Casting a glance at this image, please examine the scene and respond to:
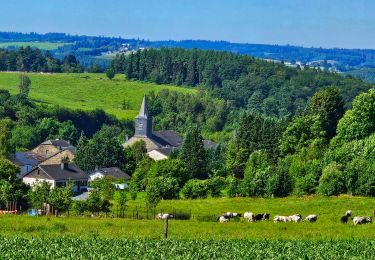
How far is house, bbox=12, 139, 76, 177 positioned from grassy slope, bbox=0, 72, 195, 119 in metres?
39.7

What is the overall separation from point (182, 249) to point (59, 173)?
60.5 metres

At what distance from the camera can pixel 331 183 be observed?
7425 centimetres

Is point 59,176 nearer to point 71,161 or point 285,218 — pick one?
point 71,161

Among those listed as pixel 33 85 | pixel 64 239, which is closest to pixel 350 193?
pixel 64 239

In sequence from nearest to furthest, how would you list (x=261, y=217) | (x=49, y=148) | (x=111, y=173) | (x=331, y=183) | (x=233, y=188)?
1. (x=261, y=217)
2. (x=331, y=183)
3. (x=233, y=188)
4. (x=111, y=173)
5. (x=49, y=148)

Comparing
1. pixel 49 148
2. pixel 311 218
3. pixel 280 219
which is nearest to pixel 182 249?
pixel 280 219

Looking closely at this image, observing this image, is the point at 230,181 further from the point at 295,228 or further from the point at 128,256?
the point at 128,256

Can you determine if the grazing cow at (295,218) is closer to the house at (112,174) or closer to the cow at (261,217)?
the cow at (261,217)

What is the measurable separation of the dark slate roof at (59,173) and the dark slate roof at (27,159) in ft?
44.1

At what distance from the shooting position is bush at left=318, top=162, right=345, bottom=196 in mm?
74188

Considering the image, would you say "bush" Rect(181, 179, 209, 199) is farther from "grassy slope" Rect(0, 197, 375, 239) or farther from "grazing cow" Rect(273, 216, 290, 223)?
"grazing cow" Rect(273, 216, 290, 223)

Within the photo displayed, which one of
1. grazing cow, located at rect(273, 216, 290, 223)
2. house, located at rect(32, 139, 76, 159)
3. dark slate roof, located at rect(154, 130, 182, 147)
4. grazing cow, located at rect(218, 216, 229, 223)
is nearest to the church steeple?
dark slate roof, located at rect(154, 130, 182, 147)

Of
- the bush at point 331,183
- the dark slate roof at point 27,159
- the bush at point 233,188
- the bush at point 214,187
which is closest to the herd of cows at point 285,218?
the bush at point 331,183

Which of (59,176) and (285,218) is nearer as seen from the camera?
(285,218)
